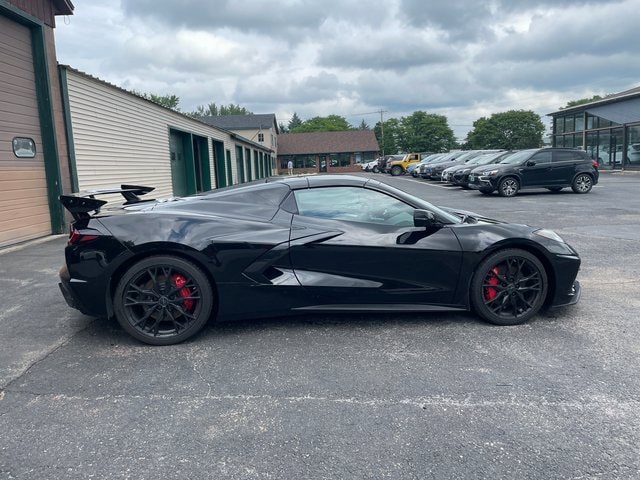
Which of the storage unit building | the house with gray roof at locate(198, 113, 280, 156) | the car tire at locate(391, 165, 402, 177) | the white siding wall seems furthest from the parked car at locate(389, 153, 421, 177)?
the storage unit building

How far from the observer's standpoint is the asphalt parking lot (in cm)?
231

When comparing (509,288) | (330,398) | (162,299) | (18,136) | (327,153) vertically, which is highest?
(327,153)

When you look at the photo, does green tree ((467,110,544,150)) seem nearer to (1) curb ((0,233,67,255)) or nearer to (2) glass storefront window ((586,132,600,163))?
(2) glass storefront window ((586,132,600,163))

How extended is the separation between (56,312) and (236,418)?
9.27 ft

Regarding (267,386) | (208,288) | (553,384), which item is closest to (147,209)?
(208,288)

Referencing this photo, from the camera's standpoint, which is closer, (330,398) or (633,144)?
(330,398)

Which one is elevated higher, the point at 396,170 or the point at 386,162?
the point at 386,162

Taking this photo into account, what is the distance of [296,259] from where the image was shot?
12.7 ft

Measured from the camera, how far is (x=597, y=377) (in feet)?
10.2

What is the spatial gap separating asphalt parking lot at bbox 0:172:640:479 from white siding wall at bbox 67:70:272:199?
21.5ft

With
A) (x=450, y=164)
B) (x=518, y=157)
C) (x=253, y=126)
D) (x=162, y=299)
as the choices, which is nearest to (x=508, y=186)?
(x=518, y=157)

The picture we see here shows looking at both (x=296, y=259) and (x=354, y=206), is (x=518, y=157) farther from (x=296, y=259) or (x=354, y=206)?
(x=296, y=259)

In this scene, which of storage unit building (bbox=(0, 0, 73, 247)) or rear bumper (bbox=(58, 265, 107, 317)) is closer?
rear bumper (bbox=(58, 265, 107, 317))

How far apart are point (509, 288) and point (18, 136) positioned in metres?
8.55
